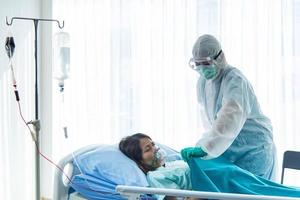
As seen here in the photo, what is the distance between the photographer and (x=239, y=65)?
8.75 ft

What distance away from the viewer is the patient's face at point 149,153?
2.10 meters

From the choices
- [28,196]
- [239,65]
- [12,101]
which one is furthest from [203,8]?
[28,196]

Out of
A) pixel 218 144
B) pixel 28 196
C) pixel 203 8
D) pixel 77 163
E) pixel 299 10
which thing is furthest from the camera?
pixel 28 196

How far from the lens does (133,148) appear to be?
6.97ft

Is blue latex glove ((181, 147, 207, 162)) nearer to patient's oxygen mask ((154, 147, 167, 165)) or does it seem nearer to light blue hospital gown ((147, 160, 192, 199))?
light blue hospital gown ((147, 160, 192, 199))

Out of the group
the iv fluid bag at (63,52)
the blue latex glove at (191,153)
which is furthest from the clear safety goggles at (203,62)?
the iv fluid bag at (63,52)

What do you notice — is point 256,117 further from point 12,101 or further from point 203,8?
point 12,101

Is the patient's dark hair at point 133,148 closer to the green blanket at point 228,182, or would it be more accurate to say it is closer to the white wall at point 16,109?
the green blanket at point 228,182

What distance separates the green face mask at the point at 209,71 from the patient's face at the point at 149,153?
49 centimetres

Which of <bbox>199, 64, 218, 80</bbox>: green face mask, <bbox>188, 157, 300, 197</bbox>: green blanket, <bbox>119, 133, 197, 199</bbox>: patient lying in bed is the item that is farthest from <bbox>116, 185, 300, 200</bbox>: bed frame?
<bbox>199, 64, 218, 80</bbox>: green face mask

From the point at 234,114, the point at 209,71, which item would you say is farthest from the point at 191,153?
the point at 209,71

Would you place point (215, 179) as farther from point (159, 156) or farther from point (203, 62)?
point (203, 62)

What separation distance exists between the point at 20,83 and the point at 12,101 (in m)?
0.17

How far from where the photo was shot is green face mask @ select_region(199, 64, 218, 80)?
202 centimetres
